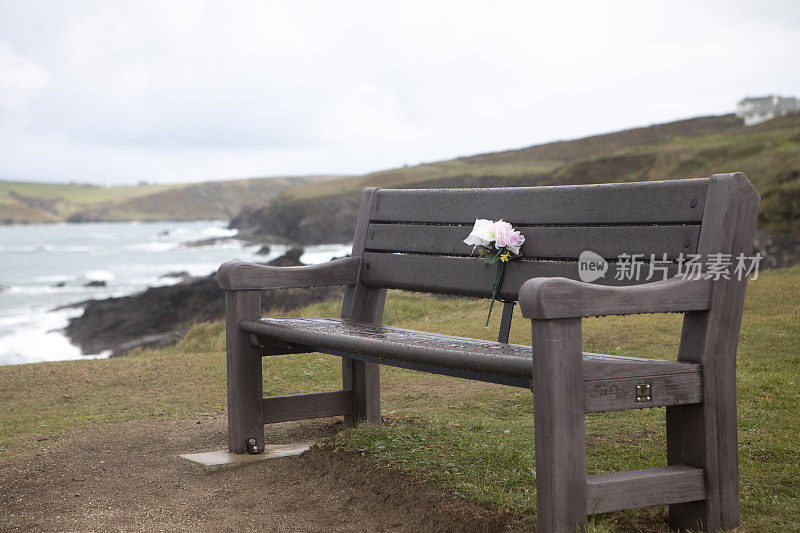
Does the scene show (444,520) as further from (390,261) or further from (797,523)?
(390,261)

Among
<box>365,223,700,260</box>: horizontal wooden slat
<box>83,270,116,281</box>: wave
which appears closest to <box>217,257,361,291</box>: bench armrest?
<box>365,223,700,260</box>: horizontal wooden slat

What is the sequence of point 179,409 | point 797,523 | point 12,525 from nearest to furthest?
point 797,523
point 12,525
point 179,409

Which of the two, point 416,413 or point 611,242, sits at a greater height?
point 611,242

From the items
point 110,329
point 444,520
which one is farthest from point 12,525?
point 110,329

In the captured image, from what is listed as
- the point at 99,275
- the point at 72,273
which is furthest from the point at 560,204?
the point at 72,273

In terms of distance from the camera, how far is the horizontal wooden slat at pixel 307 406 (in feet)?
14.7

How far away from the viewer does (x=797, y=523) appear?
9.23 feet

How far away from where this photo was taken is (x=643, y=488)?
274 centimetres

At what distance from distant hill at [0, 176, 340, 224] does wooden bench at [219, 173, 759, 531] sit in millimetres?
105470

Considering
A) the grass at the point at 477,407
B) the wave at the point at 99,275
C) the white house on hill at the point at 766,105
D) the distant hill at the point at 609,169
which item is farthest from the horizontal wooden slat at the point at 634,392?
the white house on hill at the point at 766,105

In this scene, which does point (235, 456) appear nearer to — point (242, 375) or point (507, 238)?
point (242, 375)

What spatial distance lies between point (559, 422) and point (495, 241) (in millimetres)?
1248

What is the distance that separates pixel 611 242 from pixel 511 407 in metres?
2.40

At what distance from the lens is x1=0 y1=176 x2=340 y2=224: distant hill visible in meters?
115
